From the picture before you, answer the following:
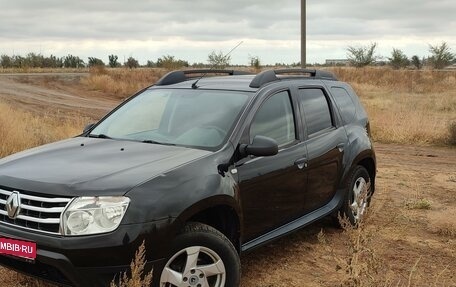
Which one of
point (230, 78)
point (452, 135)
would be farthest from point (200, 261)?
point (452, 135)

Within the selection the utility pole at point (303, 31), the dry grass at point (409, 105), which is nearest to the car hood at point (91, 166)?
the utility pole at point (303, 31)

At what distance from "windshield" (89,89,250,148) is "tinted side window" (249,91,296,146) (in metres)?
0.21

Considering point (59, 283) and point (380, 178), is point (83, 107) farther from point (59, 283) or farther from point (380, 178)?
point (59, 283)

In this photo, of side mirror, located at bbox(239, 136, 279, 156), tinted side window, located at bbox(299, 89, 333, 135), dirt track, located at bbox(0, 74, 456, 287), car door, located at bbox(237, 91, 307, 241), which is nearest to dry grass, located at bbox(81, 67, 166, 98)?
dirt track, located at bbox(0, 74, 456, 287)

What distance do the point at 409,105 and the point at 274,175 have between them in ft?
69.9

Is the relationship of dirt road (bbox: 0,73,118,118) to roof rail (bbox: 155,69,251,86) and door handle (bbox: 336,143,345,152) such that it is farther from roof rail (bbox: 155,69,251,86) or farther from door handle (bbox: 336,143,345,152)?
door handle (bbox: 336,143,345,152)

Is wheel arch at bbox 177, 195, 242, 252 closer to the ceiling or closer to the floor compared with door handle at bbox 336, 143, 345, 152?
closer to the floor

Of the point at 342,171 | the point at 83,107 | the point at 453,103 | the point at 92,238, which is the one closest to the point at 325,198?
the point at 342,171

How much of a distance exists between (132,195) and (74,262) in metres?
0.51

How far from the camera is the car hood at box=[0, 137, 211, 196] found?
127 inches

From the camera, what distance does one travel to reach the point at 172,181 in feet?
11.1

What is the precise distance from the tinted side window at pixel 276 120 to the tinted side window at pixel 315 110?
0.27 meters

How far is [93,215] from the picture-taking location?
3.12 m

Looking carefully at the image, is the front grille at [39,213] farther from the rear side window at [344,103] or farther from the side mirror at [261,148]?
the rear side window at [344,103]
